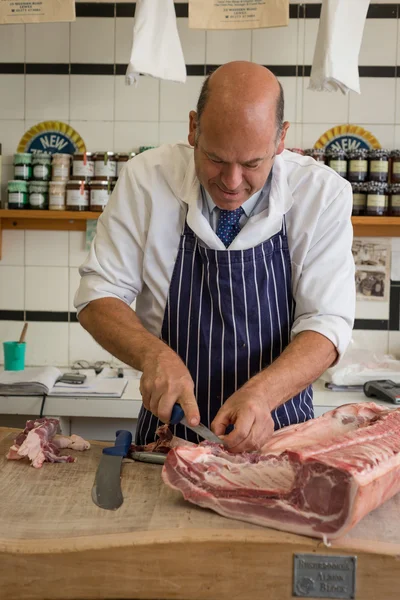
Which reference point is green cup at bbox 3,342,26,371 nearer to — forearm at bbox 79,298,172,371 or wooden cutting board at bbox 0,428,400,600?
forearm at bbox 79,298,172,371

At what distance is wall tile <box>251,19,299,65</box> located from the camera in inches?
171

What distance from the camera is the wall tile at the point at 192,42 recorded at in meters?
4.34

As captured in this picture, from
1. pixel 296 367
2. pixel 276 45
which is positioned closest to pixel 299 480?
pixel 296 367

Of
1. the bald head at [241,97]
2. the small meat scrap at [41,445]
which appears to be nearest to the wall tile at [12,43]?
the bald head at [241,97]

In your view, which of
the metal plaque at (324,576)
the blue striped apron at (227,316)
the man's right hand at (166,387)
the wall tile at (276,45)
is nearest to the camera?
the metal plaque at (324,576)

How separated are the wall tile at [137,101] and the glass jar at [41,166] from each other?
1.59 ft

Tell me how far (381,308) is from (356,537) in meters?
3.01

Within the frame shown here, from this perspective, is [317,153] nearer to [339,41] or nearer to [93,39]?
[339,41]

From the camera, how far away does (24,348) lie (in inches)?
167

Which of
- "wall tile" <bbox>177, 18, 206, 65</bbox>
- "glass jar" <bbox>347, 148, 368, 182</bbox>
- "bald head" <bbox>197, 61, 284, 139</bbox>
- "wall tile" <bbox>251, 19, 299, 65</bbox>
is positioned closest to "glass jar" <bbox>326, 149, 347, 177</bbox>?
"glass jar" <bbox>347, 148, 368, 182</bbox>

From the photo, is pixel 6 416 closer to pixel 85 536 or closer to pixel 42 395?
pixel 42 395

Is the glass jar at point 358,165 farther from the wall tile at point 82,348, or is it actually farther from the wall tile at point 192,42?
the wall tile at point 82,348

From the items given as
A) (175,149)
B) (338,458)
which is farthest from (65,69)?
(338,458)

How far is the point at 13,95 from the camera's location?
175 inches
